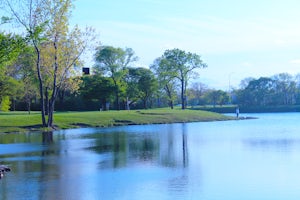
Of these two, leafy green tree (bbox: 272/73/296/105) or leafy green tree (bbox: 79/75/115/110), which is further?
leafy green tree (bbox: 272/73/296/105)

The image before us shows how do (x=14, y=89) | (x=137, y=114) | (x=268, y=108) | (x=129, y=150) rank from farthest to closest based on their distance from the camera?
(x=268, y=108), (x=137, y=114), (x=14, y=89), (x=129, y=150)

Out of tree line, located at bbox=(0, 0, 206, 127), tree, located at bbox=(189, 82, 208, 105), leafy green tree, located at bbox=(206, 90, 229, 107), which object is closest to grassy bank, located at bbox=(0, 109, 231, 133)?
tree line, located at bbox=(0, 0, 206, 127)

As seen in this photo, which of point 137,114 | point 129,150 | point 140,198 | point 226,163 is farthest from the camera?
point 137,114

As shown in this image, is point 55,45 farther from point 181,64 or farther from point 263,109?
point 263,109

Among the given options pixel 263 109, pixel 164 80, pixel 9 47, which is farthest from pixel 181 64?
pixel 9 47

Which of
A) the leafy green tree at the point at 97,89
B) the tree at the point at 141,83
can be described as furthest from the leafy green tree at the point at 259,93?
the leafy green tree at the point at 97,89

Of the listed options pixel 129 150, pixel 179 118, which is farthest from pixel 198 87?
pixel 129 150

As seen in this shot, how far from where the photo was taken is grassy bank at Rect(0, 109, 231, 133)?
4617cm

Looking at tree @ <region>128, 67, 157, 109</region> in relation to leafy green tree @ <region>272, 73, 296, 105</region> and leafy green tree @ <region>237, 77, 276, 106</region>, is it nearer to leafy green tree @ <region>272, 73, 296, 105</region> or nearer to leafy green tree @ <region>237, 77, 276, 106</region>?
leafy green tree @ <region>237, 77, 276, 106</region>

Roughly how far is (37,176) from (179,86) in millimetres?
79537

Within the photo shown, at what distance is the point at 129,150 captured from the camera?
25.2 meters

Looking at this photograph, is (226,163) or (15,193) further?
(226,163)

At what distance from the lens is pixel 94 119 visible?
55.5 metres

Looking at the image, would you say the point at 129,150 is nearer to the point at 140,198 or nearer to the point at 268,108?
the point at 140,198
